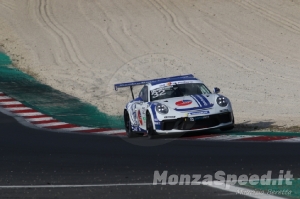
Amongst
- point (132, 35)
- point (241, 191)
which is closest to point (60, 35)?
point (132, 35)

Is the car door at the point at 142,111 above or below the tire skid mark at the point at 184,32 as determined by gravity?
below

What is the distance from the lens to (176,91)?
43.8 ft

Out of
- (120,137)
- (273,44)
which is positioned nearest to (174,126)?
(120,137)

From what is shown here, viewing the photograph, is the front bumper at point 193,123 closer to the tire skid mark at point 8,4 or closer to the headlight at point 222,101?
the headlight at point 222,101

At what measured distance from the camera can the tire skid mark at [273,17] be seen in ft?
91.9

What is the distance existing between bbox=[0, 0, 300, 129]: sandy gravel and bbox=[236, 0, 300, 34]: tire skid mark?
39mm

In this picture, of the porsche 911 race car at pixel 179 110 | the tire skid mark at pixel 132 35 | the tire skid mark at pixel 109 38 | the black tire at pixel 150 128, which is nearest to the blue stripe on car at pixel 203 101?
the porsche 911 race car at pixel 179 110

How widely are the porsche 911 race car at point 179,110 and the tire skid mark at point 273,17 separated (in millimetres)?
14875

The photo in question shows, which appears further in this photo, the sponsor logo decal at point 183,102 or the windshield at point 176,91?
the windshield at point 176,91

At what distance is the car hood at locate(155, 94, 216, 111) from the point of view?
495 inches

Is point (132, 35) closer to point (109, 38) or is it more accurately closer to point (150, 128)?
point (109, 38)

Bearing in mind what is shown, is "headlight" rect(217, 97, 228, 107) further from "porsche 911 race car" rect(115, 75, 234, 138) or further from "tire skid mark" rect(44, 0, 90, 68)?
"tire skid mark" rect(44, 0, 90, 68)

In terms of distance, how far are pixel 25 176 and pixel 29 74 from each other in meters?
14.8

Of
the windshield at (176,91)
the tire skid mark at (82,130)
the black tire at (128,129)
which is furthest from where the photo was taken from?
the black tire at (128,129)
